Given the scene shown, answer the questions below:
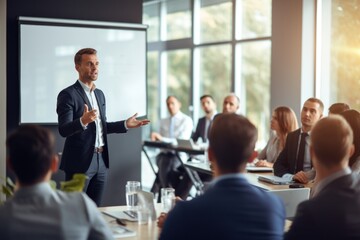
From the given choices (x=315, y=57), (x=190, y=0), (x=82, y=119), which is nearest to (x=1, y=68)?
(x=82, y=119)

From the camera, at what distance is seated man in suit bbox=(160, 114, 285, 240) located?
6.21 ft

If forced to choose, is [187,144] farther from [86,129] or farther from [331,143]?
[331,143]

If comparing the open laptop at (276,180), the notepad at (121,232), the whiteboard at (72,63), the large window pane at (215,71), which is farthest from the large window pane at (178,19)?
the notepad at (121,232)

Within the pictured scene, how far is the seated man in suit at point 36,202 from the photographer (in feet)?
6.05

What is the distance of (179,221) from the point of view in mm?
1904

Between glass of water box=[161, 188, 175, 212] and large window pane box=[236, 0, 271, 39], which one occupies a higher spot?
large window pane box=[236, 0, 271, 39]

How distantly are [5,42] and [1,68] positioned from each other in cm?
27

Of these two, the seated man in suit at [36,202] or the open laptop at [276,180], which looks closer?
the seated man in suit at [36,202]

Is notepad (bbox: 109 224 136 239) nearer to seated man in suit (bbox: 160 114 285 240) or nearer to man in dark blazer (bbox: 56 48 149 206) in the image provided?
seated man in suit (bbox: 160 114 285 240)

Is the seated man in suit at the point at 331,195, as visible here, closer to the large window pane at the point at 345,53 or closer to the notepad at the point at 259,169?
the notepad at the point at 259,169

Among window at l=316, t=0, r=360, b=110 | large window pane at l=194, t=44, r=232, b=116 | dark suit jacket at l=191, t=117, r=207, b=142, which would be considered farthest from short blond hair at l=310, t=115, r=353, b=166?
large window pane at l=194, t=44, r=232, b=116

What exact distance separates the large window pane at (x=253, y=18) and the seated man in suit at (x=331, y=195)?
249 inches

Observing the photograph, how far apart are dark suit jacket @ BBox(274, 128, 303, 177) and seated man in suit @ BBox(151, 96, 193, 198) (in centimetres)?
286

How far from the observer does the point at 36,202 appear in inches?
73.5
